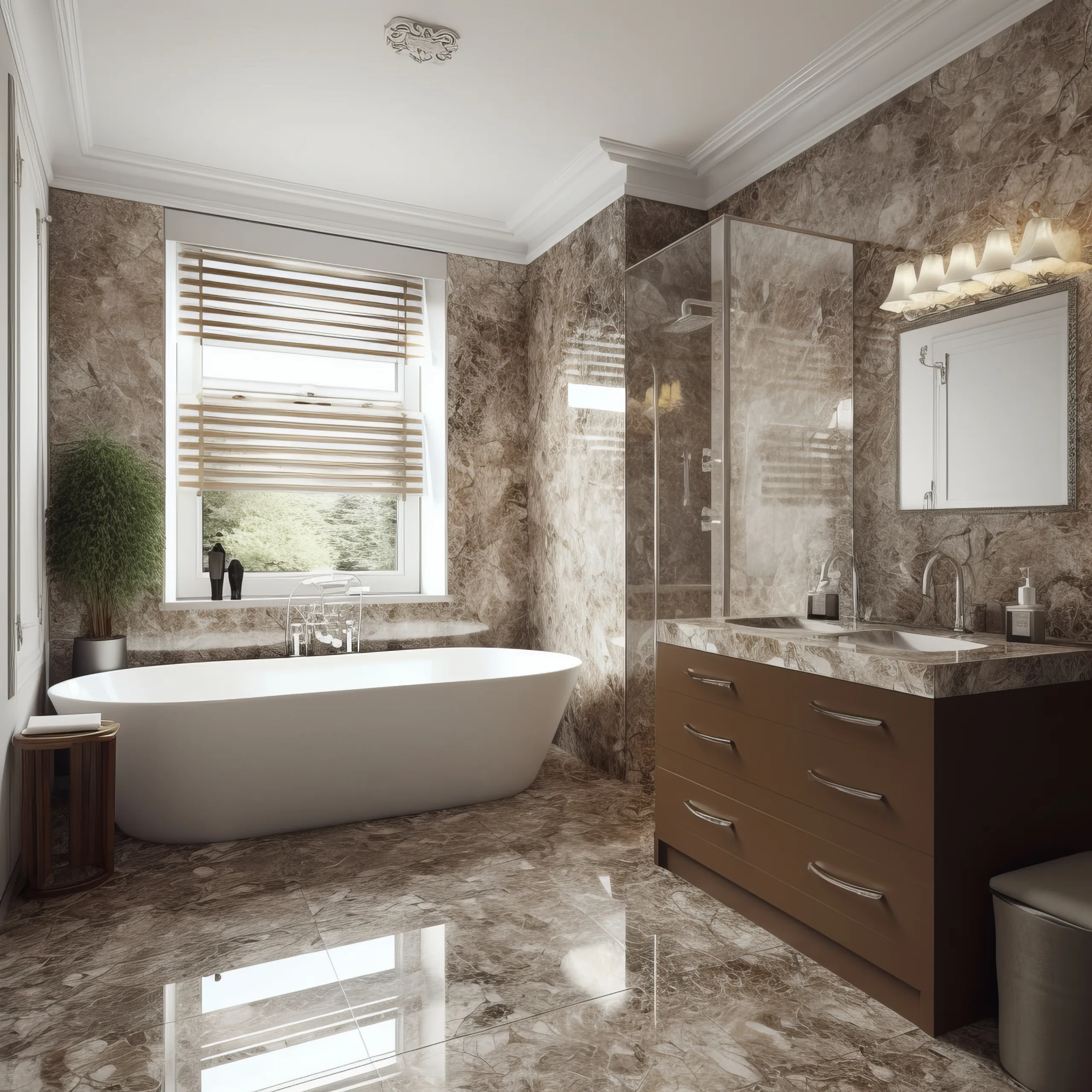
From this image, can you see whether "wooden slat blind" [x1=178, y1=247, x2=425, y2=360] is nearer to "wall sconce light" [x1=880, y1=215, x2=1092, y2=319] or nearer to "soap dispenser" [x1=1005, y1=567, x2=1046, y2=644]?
"wall sconce light" [x1=880, y1=215, x2=1092, y2=319]

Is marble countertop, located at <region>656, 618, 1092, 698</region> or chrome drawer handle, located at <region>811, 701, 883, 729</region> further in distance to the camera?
chrome drawer handle, located at <region>811, 701, 883, 729</region>

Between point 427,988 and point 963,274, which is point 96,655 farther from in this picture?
point 963,274

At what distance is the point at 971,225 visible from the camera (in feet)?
7.82

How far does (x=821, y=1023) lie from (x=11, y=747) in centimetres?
236

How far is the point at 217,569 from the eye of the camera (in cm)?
381

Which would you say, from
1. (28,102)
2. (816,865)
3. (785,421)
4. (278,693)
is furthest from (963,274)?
(28,102)

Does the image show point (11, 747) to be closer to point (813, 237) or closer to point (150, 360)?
point (150, 360)

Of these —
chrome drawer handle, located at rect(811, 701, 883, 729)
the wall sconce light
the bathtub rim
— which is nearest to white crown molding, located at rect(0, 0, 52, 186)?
the bathtub rim

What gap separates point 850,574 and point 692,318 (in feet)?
3.48

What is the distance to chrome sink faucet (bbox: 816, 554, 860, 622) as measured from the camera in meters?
2.72

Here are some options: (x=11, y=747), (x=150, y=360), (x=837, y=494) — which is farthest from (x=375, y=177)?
(x=11, y=747)

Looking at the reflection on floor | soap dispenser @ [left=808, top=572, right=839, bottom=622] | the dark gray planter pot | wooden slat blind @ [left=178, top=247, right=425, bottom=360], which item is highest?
wooden slat blind @ [left=178, top=247, right=425, bottom=360]

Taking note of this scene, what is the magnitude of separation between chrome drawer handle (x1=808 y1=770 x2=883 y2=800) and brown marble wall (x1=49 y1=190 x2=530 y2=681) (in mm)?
2532

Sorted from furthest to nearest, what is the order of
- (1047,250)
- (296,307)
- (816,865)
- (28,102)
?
(296,307) → (28,102) → (1047,250) → (816,865)
